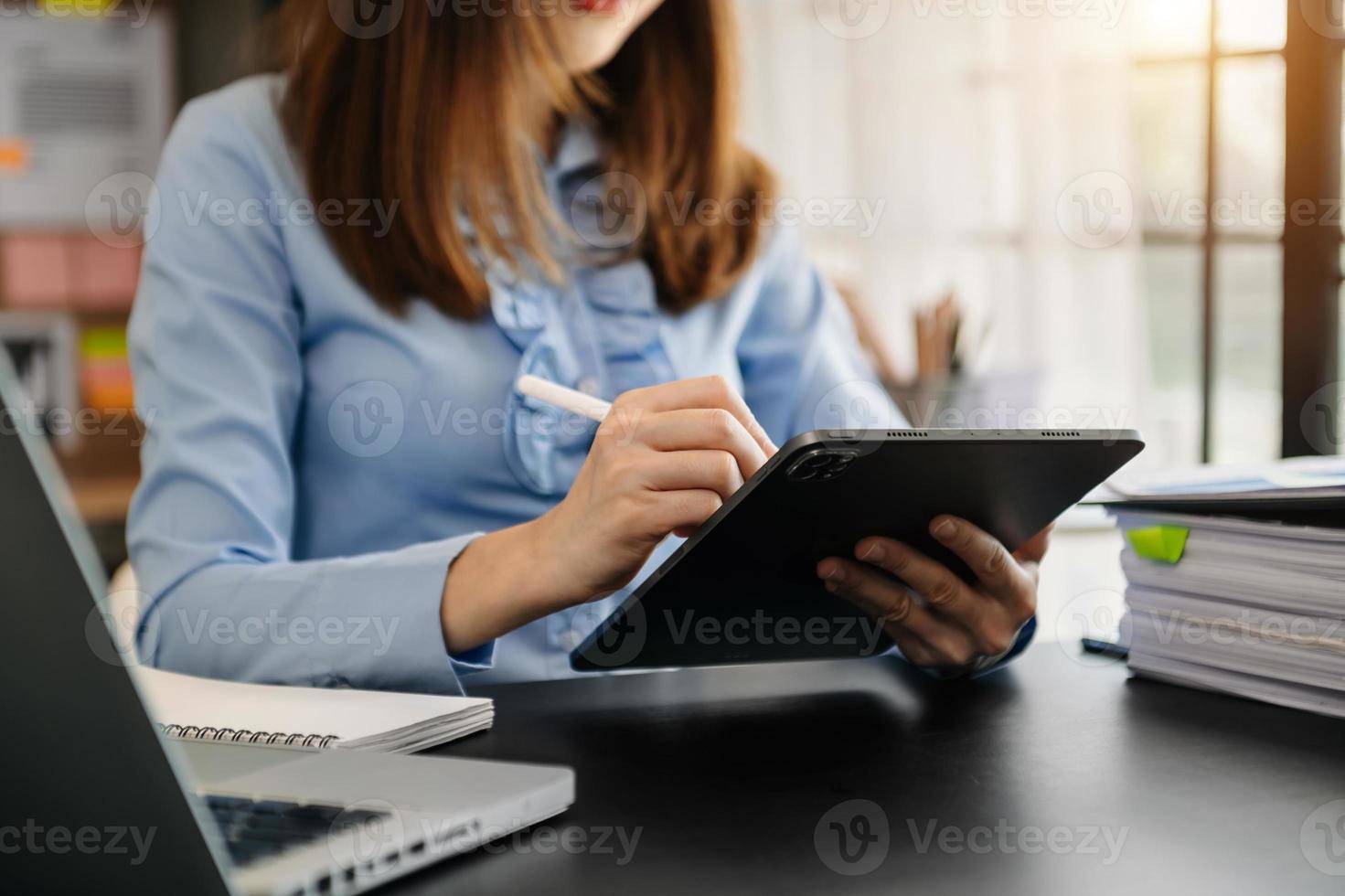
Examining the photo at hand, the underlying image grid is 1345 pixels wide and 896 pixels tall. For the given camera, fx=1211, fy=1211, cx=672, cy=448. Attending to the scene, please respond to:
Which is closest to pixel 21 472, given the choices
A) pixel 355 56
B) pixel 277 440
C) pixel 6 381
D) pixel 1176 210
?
pixel 6 381

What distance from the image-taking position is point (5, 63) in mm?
2994

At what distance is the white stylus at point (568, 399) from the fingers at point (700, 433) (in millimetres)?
76

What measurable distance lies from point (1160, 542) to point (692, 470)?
31 centimetres

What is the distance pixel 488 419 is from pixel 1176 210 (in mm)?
3090

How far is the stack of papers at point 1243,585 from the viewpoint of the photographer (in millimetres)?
661

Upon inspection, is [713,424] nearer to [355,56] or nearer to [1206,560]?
[1206,560]

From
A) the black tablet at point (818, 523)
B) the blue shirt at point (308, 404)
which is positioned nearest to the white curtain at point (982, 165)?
the blue shirt at point (308, 404)

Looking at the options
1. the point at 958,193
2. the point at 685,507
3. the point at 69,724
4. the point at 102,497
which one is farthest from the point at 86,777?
the point at 958,193

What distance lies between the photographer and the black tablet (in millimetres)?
567

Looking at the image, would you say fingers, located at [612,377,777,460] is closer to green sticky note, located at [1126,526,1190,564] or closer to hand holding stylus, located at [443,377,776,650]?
hand holding stylus, located at [443,377,776,650]

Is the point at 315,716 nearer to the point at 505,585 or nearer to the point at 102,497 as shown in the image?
the point at 505,585

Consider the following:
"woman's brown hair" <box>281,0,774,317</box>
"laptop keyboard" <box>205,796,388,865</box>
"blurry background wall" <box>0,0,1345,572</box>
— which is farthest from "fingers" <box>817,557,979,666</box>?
"blurry background wall" <box>0,0,1345,572</box>

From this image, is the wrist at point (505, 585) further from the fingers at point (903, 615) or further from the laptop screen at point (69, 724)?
the laptop screen at point (69, 724)

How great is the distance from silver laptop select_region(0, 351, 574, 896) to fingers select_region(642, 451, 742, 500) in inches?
10.6
